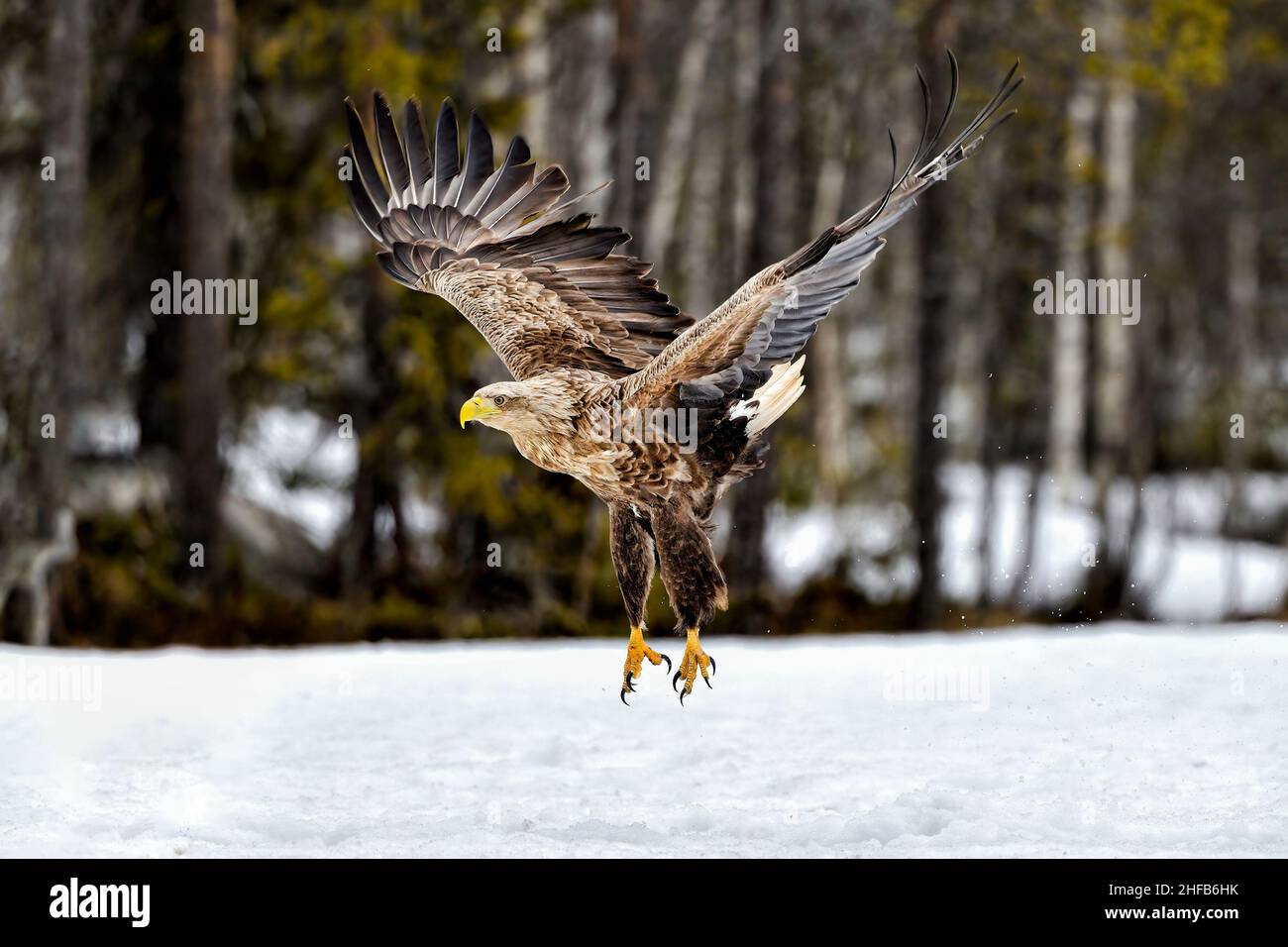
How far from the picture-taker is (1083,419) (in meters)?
24.8

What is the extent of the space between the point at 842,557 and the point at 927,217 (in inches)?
144

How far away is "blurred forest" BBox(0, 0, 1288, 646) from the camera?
12.2m

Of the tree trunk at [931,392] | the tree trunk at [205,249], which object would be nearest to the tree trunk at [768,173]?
the tree trunk at [931,392]

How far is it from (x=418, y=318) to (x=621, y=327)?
6.08 m

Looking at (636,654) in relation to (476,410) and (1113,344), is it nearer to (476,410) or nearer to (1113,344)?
(476,410)

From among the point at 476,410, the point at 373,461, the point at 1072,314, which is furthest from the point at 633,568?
the point at 1072,314

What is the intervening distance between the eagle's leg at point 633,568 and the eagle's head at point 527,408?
651 millimetres

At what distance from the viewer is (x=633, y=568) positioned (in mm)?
6680

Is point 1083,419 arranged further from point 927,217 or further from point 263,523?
point 263,523

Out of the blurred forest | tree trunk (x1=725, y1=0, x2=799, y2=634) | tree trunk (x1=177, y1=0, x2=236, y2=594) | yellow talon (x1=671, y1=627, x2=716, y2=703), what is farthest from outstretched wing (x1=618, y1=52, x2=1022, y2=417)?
tree trunk (x1=177, y1=0, x2=236, y2=594)

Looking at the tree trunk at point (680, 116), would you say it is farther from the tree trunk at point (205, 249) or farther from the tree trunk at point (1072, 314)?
the tree trunk at point (205, 249)

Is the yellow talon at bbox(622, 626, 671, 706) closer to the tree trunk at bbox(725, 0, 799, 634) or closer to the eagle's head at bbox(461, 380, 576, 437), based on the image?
the eagle's head at bbox(461, 380, 576, 437)

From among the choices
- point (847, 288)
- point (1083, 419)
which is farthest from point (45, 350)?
point (1083, 419)

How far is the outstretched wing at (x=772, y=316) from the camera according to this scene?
5.85 m
